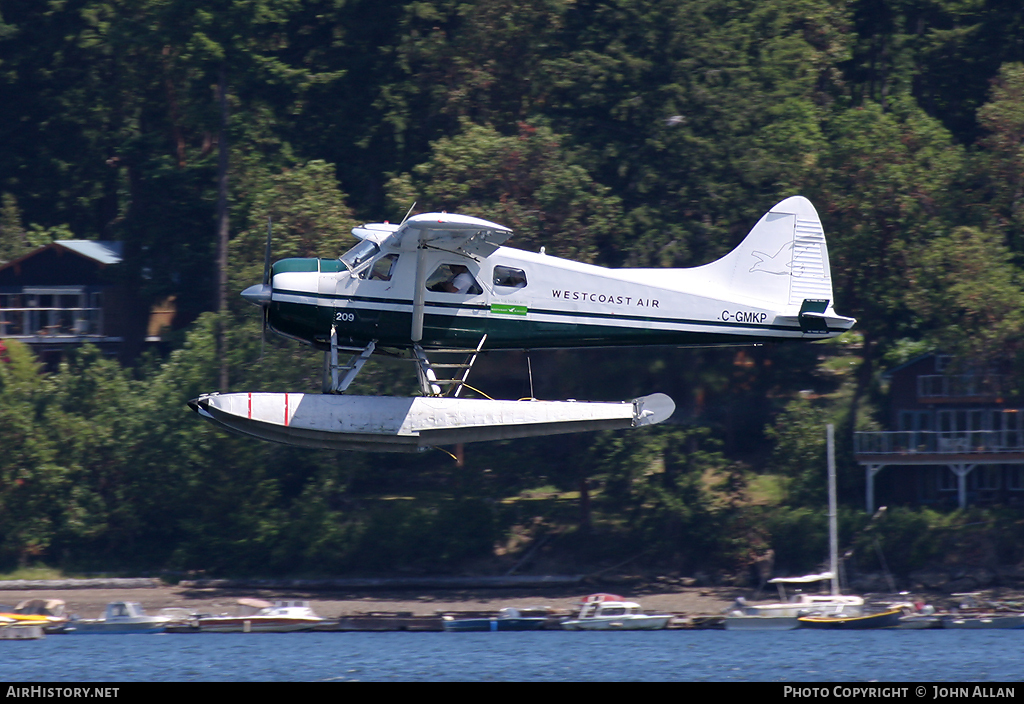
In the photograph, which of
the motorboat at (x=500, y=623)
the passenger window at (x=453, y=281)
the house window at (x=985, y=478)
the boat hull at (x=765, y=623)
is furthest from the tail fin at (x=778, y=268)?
the house window at (x=985, y=478)

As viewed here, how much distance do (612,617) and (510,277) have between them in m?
21.1

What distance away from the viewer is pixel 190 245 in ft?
164

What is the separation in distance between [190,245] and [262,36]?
7932 mm

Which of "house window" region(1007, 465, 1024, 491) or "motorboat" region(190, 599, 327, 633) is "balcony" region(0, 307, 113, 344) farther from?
"house window" region(1007, 465, 1024, 491)

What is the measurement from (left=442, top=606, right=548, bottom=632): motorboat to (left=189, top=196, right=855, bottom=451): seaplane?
20.6 metres

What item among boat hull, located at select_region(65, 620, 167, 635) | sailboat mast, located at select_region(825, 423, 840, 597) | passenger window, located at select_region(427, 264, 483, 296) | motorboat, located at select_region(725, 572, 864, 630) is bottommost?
boat hull, located at select_region(65, 620, 167, 635)

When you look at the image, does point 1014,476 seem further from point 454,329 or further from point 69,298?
point 69,298

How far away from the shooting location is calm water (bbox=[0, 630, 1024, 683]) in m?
31.1

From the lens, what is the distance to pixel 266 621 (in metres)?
38.1

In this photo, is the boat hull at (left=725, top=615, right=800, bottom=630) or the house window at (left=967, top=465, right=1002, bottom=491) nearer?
the boat hull at (left=725, top=615, right=800, bottom=630)

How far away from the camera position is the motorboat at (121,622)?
3806cm

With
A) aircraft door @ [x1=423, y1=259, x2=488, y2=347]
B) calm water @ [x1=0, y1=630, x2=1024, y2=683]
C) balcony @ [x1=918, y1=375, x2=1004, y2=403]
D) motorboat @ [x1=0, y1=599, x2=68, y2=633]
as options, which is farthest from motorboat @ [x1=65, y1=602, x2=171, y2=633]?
balcony @ [x1=918, y1=375, x2=1004, y2=403]

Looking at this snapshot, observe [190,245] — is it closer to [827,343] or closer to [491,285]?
[827,343]

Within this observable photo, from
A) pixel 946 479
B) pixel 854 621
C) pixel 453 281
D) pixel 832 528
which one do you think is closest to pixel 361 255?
pixel 453 281
